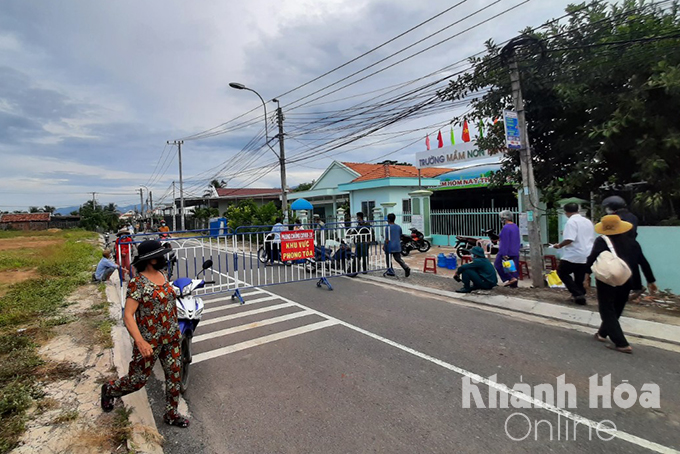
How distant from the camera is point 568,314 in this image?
5801 mm

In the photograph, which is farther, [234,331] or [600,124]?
[600,124]

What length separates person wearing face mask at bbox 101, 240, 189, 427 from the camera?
9.14ft

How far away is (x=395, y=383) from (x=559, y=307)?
4059 mm

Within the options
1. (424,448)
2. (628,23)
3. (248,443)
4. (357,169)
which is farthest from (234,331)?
(357,169)

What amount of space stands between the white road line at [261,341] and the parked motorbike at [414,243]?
28.2 feet

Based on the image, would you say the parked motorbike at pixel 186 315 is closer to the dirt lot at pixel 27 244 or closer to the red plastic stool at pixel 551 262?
the red plastic stool at pixel 551 262

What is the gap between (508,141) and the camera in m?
7.32

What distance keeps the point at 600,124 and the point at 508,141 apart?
229 cm

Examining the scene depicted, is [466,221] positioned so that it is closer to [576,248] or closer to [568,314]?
[576,248]

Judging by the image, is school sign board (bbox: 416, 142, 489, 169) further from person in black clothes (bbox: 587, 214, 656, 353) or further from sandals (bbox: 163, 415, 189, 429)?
sandals (bbox: 163, 415, 189, 429)

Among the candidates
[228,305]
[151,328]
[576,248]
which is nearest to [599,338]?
[576,248]

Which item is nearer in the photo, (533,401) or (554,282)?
(533,401)

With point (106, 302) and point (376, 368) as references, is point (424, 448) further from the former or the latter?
point (106, 302)

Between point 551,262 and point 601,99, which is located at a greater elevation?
point 601,99
